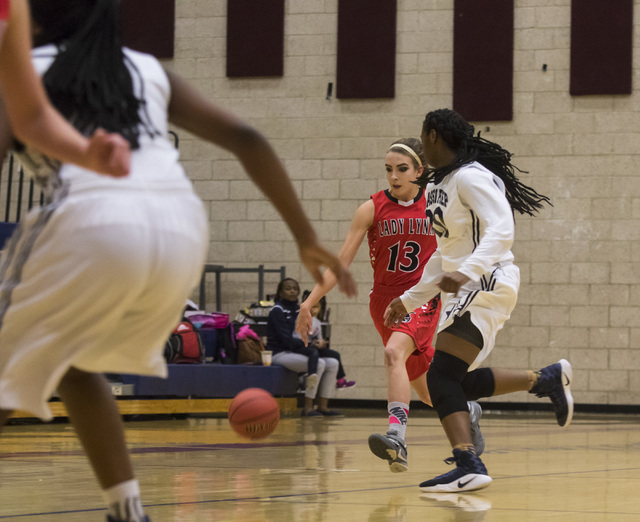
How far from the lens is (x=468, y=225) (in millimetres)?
4324

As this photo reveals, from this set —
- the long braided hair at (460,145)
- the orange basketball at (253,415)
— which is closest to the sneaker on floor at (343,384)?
the orange basketball at (253,415)

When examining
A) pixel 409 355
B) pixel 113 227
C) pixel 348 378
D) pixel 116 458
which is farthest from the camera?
pixel 348 378

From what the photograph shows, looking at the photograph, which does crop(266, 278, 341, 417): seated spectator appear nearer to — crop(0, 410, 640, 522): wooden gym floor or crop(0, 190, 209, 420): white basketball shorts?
crop(0, 410, 640, 522): wooden gym floor

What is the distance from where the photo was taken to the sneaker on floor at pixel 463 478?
4.07m

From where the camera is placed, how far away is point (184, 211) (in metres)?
1.89

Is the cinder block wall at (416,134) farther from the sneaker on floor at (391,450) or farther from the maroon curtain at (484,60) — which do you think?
the sneaker on floor at (391,450)

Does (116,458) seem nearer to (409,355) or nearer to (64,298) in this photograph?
(64,298)

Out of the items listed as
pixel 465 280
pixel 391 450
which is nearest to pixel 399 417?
pixel 391 450

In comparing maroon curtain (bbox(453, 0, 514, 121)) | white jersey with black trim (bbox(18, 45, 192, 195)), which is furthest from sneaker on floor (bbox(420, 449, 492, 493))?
maroon curtain (bbox(453, 0, 514, 121))

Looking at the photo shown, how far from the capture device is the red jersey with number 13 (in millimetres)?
5758

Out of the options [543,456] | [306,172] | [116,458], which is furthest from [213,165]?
[116,458]

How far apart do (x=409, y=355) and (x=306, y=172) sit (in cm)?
759

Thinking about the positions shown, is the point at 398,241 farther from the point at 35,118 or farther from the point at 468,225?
the point at 35,118

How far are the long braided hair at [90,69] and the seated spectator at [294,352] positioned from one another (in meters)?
8.95
